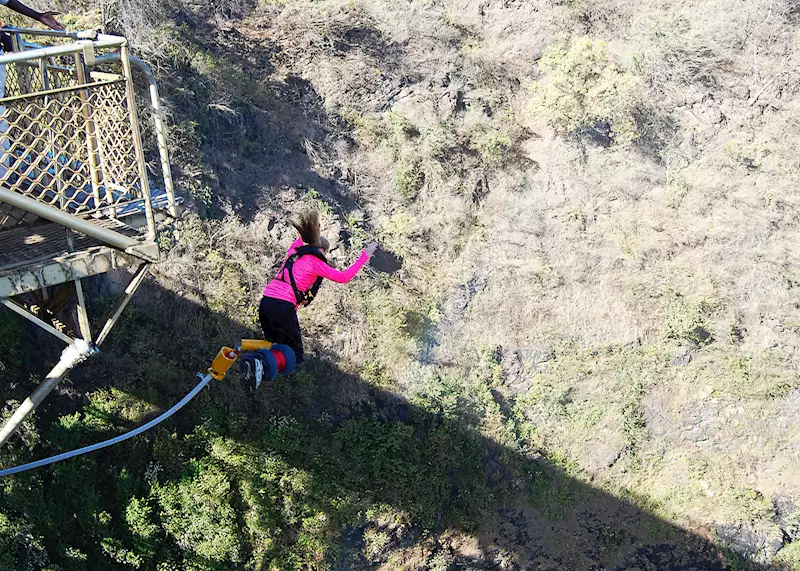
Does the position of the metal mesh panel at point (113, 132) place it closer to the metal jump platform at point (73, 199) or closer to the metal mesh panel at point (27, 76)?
the metal jump platform at point (73, 199)

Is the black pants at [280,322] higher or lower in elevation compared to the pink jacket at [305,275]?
lower

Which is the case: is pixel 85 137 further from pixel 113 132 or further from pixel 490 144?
pixel 490 144

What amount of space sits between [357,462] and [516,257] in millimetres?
4258

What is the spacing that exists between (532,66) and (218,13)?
5490 mm

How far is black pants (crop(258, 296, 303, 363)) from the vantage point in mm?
5203

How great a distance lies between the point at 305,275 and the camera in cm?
507

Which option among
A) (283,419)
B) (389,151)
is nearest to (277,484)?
(283,419)

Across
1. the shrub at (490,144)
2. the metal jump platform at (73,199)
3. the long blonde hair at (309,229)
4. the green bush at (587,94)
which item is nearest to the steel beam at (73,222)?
the metal jump platform at (73,199)

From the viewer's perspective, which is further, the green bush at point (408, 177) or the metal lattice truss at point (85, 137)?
the green bush at point (408, 177)

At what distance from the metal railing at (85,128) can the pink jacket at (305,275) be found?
1230 mm

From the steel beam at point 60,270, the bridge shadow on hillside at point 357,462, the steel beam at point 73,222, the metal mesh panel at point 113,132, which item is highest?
the metal mesh panel at point 113,132

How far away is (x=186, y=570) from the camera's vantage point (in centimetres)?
820

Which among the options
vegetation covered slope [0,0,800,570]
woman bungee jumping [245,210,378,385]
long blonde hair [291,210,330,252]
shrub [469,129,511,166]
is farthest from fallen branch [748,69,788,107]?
long blonde hair [291,210,330,252]

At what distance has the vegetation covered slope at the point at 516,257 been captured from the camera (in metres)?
9.45
